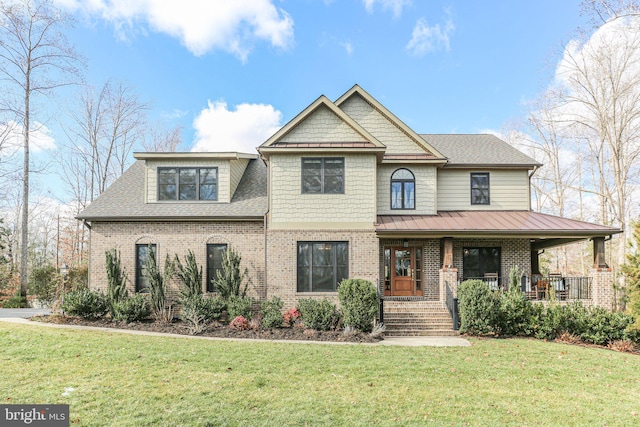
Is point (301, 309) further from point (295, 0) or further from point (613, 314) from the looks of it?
point (295, 0)

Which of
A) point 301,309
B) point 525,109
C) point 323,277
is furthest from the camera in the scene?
point 525,109

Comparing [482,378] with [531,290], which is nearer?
[482,378]

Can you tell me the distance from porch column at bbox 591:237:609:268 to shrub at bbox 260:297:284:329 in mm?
11528

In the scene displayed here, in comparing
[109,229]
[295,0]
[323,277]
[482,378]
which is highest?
[295,0]

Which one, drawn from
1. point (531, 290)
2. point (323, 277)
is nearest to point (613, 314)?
point (531, 290)

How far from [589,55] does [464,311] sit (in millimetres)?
19150

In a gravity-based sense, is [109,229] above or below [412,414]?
above

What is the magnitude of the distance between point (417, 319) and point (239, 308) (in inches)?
241

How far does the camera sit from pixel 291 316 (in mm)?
12648

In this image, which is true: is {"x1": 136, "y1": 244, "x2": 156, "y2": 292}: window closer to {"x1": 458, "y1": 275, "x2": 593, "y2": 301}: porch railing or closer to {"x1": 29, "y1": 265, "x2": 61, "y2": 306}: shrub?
{"x1": 29, "y1": 265, "x2": 61, "y2": 306}: shrub

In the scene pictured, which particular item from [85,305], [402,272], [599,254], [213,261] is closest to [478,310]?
[402,272]

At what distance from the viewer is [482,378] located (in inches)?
297

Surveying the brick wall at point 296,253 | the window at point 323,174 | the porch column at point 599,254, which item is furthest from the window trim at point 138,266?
the porch column at point 599,254

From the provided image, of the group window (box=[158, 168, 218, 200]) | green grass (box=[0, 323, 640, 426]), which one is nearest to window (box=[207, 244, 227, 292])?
window (box=[158, 168, 218, 200])
